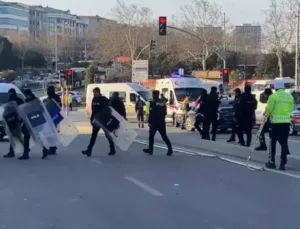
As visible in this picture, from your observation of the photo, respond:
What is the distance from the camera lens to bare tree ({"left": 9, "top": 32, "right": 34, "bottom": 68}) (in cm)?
11994

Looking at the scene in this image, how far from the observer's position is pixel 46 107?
20.6 m

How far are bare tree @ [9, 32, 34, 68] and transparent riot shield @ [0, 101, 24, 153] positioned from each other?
10032 cm

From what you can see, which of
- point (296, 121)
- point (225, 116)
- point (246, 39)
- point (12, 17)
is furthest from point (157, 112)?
point (12, 17)

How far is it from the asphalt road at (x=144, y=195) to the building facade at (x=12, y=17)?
14538 cm

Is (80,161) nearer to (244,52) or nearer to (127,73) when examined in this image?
(127,73)

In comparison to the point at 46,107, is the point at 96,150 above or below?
below

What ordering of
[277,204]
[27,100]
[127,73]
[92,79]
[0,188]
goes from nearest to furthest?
[277,204], [0,188], [27,100], [92,79], [127,73]

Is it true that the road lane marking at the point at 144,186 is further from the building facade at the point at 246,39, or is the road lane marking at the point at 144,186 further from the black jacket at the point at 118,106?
the building facade at the point at 246,39

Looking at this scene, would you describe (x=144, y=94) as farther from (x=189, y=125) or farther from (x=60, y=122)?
(x=60, y=122)

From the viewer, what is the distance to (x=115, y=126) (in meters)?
20.6

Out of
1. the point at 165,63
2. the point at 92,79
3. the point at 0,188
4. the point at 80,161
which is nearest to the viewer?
the point at 0,188

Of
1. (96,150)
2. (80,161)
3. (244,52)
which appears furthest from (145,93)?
(244,52)

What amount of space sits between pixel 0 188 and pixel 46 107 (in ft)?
24.5

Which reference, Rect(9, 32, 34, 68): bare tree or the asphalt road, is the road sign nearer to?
the asphalt road
